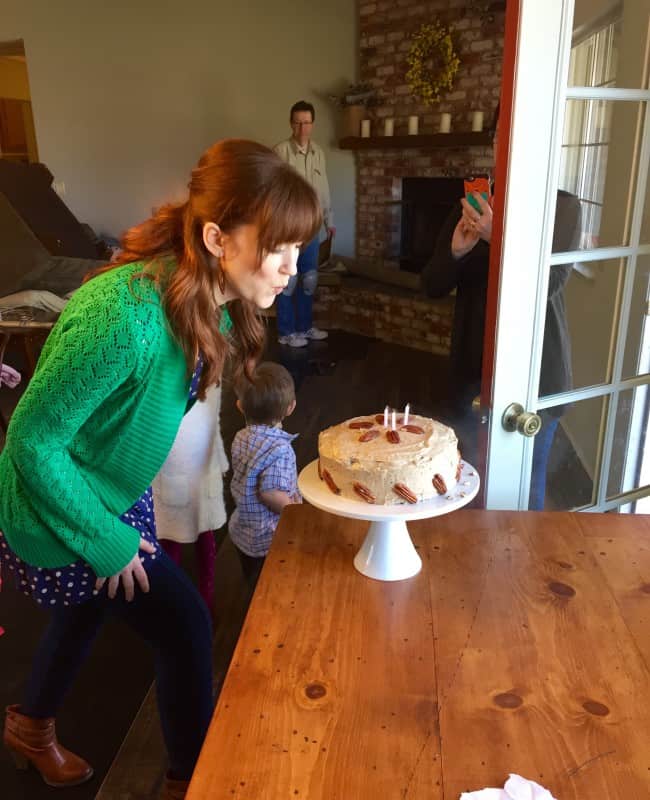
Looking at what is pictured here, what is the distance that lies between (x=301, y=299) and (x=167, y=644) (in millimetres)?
4475

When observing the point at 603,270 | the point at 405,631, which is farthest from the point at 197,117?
the point at 405,631

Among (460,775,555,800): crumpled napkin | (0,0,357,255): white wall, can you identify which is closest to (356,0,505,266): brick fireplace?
(0,0,357,255): white wall

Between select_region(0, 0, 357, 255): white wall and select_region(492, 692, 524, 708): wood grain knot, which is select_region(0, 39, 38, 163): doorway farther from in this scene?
select_region(492, 692, 524, 708): wood grain knot

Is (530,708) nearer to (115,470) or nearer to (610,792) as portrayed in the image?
(610,792)

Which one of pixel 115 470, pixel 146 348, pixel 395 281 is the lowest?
pixel 395 281

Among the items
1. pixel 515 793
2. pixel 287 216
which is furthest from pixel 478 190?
pixel 515 793

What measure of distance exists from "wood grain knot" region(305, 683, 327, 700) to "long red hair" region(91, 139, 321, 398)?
527mm

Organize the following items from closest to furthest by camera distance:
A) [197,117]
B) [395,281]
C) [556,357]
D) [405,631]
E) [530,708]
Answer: [530,708] → [405,631] → [556,357] → [395,281] → [197,117]

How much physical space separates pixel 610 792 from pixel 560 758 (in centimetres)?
6

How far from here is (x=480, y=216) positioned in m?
1.69

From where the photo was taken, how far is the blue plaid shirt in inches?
74.6

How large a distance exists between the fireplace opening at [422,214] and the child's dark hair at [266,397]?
4.06 metres

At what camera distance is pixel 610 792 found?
803mm

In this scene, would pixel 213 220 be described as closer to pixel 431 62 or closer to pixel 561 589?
pixel 561 589
